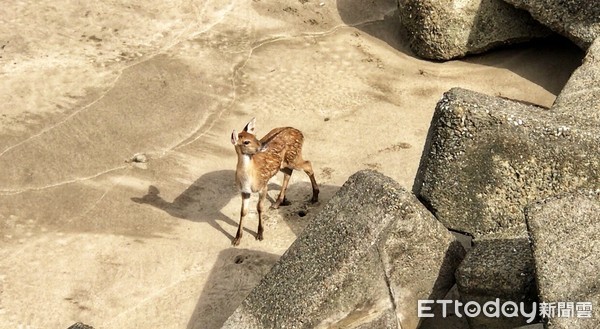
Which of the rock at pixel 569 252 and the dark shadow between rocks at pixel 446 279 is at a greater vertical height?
the rock at pixel 569 252

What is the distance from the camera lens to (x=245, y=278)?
327 inches

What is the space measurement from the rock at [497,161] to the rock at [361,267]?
0.61m

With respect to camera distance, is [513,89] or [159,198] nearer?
[159,198]

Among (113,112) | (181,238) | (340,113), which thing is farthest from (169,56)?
(181,238)

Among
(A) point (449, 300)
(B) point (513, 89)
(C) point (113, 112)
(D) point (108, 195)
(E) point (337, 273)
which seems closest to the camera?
(E) point (337, 273)

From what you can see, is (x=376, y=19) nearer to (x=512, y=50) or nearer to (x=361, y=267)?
(x=512, y=50)

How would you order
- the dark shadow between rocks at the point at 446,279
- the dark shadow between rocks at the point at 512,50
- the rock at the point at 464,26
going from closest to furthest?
the dark shadow between rocks at the point at 446,279, the rock at the point at 464,26, the dark shadow between rocks at the point at 512,50

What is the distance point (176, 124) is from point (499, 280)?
16.2 feet

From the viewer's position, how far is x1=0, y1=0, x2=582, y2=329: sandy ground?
834 cm

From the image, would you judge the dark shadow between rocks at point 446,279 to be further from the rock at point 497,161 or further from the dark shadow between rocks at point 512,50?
the dark shadow between rocks at point 512,50

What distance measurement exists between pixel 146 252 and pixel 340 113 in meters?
3.38

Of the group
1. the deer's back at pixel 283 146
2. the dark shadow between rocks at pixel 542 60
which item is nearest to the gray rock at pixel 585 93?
the dark shadow between rocks at pixel 542 60

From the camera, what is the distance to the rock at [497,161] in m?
7.67

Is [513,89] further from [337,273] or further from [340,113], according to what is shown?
[337,273]
